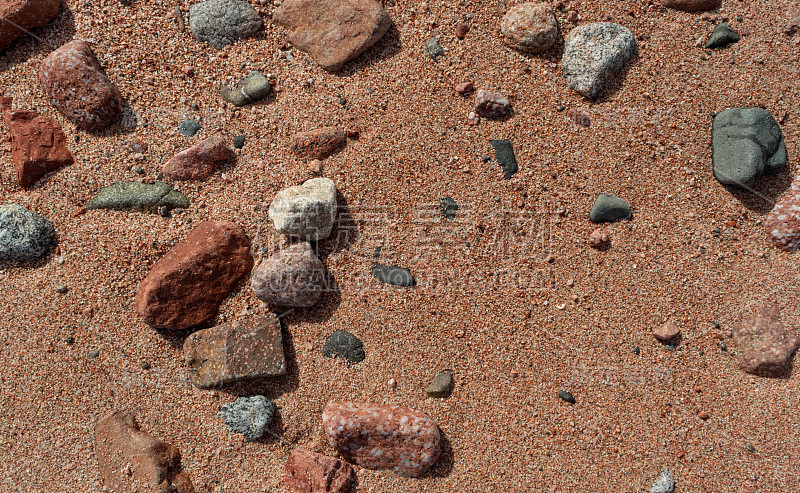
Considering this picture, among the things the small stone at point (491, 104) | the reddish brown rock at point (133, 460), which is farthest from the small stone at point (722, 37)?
the reddish brown rock at point (133, 460)

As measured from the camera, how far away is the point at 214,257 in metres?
2.33

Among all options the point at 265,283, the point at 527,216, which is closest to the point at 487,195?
the point at 527,216

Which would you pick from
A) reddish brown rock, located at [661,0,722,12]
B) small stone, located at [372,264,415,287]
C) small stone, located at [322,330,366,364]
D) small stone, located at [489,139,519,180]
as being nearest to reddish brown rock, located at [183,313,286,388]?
small stone, located at [322,330,366,364]

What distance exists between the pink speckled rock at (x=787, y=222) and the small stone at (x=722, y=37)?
0.77 metres

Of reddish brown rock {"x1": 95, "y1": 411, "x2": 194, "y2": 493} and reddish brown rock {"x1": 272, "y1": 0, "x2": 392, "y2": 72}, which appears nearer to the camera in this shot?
reddish brown rock {"x1": 95, "y1": 411, "x2": 194, "y2": 493}

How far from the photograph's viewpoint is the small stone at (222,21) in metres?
2.57

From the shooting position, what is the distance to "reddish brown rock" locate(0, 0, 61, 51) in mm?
2471

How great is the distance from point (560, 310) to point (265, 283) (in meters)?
1.39

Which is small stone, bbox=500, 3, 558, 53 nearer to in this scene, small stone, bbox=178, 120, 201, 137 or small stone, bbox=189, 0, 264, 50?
small stone, bbox=189, 0, 264, 50

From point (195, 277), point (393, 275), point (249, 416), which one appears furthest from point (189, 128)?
point (249, 416)

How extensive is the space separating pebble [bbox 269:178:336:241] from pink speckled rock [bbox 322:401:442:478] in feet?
2.69

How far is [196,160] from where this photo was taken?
2.46 metres

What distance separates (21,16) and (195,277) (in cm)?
161

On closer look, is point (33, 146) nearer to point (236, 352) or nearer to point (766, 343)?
point (236, 352)
